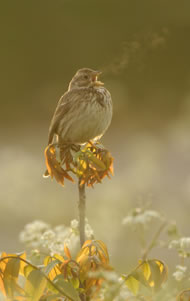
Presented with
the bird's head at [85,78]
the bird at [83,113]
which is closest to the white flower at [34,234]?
the bird at [83,113]

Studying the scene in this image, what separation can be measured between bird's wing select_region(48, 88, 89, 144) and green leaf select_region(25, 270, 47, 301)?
174 cm

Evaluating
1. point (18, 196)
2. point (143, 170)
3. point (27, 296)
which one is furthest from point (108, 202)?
point (27, 296)

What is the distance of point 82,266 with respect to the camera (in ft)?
5.06

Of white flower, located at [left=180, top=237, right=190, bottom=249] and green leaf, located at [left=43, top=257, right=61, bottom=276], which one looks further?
white flower, located at [left=180, top=237, right=190, bottom=249]

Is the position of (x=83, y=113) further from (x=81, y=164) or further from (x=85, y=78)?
(x=81, y=164)

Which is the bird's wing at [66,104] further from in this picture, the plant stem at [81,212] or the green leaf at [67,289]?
the green leaf at [67,289]

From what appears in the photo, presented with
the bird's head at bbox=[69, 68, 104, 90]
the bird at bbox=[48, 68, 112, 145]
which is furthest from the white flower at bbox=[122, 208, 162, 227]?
the bird's head at bbox=[69, 68, 104, 90]

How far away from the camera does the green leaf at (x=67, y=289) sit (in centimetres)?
148

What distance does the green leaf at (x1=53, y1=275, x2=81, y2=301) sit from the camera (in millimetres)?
1479

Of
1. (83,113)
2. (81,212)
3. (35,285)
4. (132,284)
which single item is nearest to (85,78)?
(83,113)

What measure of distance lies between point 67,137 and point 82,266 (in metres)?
1.55

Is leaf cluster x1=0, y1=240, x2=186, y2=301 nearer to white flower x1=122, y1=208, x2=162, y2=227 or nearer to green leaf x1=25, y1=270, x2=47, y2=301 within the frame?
green leaf x1=25, y1=270, x2=47, y2=301

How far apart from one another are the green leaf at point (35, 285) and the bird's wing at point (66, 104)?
1738 mm

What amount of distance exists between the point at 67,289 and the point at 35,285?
91 millimetres
